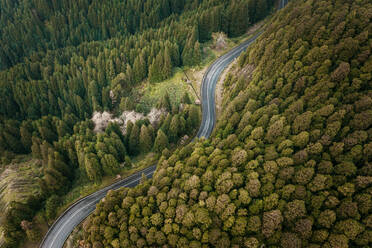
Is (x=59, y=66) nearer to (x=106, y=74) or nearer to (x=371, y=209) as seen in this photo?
(x=106, y=74)

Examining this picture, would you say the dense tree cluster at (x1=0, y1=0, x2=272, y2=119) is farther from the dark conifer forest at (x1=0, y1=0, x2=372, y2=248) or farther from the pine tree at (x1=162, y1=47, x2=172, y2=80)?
the dark conifer forest at (x1=0, y1=0, x2=372, y2=248)

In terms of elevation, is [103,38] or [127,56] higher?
[103,38]

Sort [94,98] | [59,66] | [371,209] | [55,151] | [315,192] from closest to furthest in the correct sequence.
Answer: [371,209]
[315,192]
[55,151]
[94,98]
[59,66]

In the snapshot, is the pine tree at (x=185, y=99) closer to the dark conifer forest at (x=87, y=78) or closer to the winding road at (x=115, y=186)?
the dark conifer forest at (x=87, y=78)

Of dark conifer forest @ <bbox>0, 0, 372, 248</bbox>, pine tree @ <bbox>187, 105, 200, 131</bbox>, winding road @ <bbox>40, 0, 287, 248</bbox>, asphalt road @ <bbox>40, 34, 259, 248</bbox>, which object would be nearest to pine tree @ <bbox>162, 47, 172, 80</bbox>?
dark conifer forest @ <bbox>0, 0, 372, 248</bbox>

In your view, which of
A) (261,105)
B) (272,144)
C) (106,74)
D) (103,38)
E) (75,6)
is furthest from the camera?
(75,6)

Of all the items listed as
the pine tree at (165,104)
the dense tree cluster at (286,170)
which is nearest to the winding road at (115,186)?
the dense tree cluster at (286,170)

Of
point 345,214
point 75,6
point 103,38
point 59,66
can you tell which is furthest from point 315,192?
point 75,6
